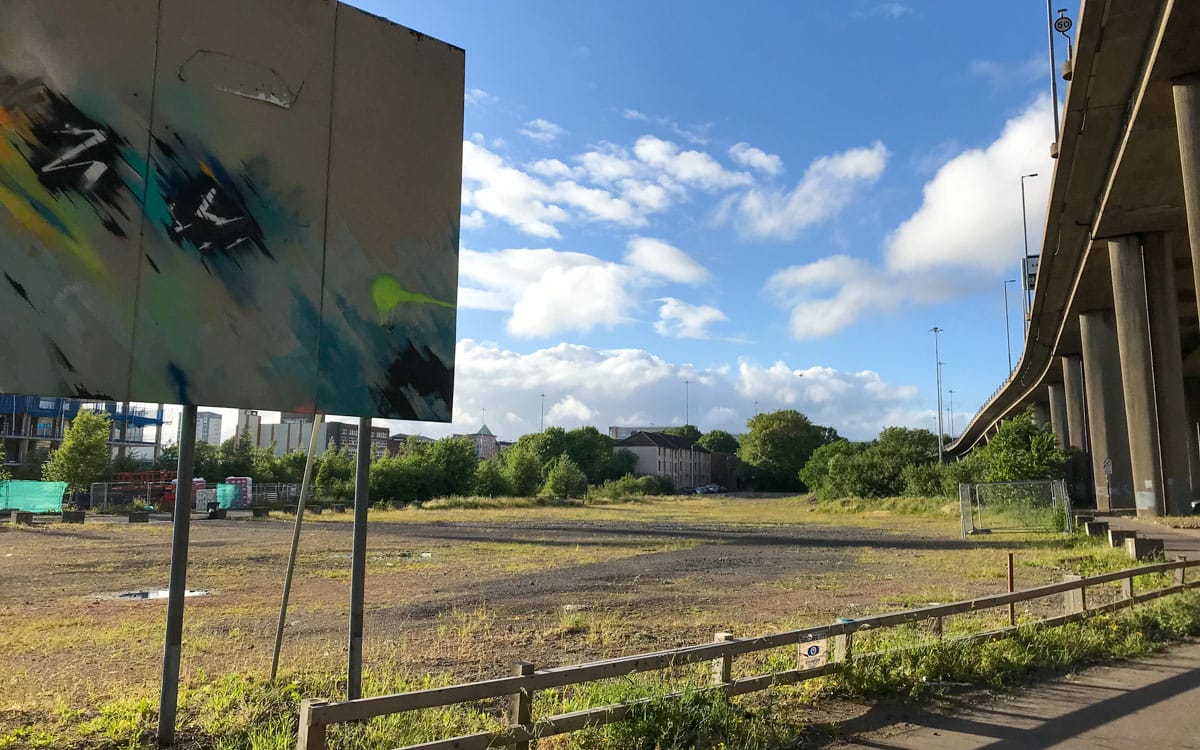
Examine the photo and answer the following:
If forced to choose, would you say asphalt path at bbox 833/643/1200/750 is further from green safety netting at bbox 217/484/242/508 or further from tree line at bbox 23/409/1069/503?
green safety netting at bbox 217/484/242/508

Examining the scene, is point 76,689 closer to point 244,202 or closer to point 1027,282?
point 244,202

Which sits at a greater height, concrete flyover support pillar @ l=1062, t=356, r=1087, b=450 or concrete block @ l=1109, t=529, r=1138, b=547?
concrete flyover support pillar @ l=1062, t=356, r=1087, b=450

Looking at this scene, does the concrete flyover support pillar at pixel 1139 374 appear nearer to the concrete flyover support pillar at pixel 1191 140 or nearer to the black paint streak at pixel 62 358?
the concrete flyover support pillar at pixel 1191 140

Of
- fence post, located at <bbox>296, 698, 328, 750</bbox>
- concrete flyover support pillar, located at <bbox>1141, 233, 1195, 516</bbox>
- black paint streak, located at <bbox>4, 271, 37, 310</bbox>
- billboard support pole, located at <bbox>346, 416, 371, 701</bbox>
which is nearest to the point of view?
fence post, located at <bbox>296, 698, 328, 750</bbox>

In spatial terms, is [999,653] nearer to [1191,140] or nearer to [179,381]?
[179,381]

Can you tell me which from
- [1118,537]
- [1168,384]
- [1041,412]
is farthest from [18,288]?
[1041,412]

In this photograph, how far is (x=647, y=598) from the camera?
1515cm

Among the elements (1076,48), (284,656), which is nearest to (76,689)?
(284,656)

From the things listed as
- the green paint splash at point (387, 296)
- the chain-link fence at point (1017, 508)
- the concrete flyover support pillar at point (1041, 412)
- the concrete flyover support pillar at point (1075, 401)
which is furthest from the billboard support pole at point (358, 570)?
the concrete flyover support pillar at point (1041, 412)

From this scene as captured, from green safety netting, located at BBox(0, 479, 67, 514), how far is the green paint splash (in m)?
50.9

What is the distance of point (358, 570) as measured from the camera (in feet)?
20.9

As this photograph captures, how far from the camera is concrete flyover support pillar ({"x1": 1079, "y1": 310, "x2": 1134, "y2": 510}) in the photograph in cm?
4684

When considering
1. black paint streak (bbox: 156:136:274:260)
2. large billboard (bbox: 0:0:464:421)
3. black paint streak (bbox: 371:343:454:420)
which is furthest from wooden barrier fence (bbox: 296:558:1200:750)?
black paint streak (bbox: 156:136:274:260)

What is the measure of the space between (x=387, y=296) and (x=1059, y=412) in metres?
81.3
